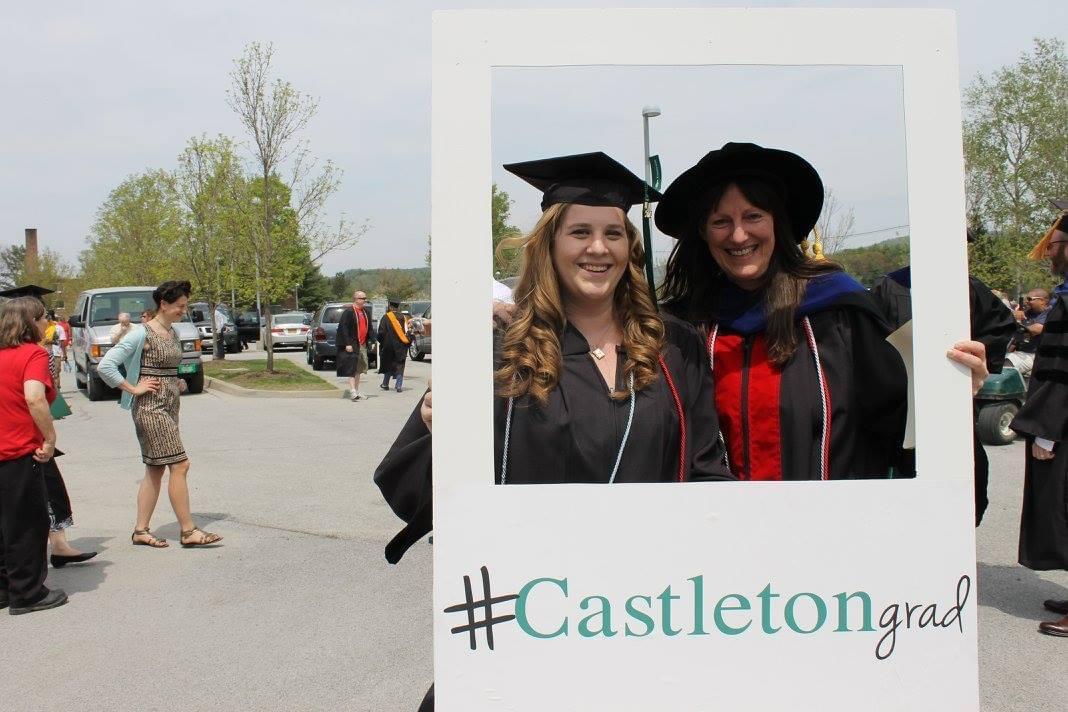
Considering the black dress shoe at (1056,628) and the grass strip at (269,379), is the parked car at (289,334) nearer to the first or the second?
the grass strip at (269,379)


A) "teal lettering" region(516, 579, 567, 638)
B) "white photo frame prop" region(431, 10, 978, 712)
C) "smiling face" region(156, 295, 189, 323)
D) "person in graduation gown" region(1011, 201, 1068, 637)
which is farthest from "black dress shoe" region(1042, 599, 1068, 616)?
"smiling face" region(156, 295, 189, 323)

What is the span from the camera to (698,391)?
2.03m

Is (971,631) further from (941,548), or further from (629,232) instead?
(629,232)

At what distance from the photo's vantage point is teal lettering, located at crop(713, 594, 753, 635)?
1.71 m

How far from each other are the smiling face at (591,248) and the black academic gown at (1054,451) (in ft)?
12.0

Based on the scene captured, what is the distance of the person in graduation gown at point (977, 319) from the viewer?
6.06 ft

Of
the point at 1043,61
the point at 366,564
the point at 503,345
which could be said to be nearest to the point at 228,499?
the point at 366,564

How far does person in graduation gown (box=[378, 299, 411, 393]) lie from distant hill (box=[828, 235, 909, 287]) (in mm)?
13647

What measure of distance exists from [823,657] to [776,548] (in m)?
0.24

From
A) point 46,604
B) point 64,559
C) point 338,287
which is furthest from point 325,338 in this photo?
point 338,287

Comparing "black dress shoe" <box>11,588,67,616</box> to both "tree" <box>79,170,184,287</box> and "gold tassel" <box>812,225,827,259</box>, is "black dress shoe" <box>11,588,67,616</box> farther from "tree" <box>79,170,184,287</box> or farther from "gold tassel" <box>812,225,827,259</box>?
"tree" <box>79,170,184,287</box>

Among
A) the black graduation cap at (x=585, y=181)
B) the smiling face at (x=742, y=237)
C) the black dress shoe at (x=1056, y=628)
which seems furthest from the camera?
the black dress shoe at (x=1056, y=628)

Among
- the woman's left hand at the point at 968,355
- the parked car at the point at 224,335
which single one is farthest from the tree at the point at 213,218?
the woman's left hand at the point at 968,355

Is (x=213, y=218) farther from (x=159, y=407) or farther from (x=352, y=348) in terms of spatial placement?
(x=159, y=407)
